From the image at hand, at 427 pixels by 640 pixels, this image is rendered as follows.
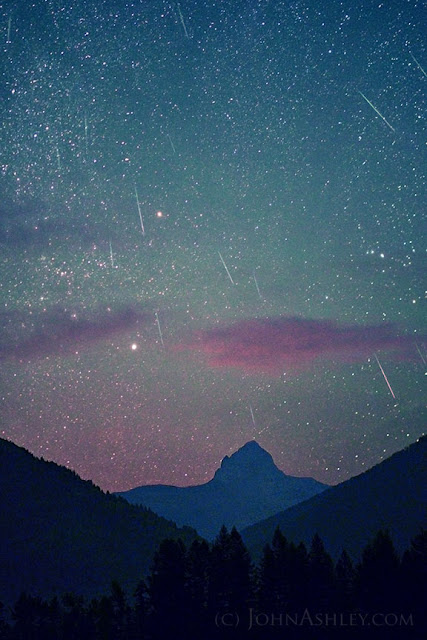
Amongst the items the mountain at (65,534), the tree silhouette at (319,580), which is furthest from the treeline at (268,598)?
the mountain at (65,534)

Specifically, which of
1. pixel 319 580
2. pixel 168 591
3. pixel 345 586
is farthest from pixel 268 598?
pixel 168 591

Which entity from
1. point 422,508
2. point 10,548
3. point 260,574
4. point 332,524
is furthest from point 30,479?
point 260,574

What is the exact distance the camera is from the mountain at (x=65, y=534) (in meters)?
155

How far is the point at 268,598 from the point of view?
139 feet

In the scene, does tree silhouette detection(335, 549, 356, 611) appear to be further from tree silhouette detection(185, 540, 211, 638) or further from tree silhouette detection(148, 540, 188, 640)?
tree silhouette detection(148, 540, 188, 640)

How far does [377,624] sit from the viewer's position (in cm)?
3894

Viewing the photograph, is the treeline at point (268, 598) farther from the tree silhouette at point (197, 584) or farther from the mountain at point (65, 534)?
the mountain at point (65, 534)

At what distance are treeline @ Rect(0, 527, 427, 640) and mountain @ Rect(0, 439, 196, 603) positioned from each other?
110 meters

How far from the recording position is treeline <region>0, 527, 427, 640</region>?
39875 mm

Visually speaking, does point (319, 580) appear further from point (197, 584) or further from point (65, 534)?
point (65, 534)

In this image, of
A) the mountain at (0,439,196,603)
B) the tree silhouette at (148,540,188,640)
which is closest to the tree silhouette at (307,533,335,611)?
the tree silhouette at (148,540,188,640)

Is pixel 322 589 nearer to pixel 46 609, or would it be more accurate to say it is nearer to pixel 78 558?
pixel 46 609

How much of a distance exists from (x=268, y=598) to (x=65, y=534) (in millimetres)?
147735

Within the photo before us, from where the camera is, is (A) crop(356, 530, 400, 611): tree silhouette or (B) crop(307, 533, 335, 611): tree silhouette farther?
(B) crop(307, 533, 335, 611): tree silhouette
